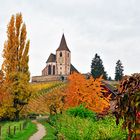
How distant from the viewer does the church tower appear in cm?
13125

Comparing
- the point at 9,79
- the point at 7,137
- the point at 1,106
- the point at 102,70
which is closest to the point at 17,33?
the point at 9,79

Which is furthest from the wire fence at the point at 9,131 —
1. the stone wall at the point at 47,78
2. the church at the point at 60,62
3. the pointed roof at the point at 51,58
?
the pointed roof at the point at 51,58

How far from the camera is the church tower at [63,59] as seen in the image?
5167 inches

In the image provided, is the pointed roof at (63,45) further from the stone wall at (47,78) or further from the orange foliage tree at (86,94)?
the orange foliage tree at (86,94)

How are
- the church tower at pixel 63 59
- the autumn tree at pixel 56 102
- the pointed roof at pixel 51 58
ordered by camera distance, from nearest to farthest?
1. the autumn tree at pixel 56 102
2. the church tower at pixel 63 59
3. the pointed roof at pixel 51 58

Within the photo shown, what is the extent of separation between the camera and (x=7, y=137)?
25.4m

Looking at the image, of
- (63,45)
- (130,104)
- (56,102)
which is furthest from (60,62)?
(130,104)

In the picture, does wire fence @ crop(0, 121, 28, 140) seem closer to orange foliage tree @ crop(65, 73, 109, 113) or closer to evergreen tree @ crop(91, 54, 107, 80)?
orange foliage tree @ crop(65, 73, 109, 113)

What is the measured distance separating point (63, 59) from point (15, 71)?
80702 mm

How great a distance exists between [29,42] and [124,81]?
50.3 meters

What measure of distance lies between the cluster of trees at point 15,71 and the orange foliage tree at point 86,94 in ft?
31.0

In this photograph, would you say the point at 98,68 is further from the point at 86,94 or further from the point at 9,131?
the point at 9,131

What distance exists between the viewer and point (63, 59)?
434ft

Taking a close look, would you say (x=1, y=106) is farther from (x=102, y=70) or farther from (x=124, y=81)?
(x=102, y=70)
